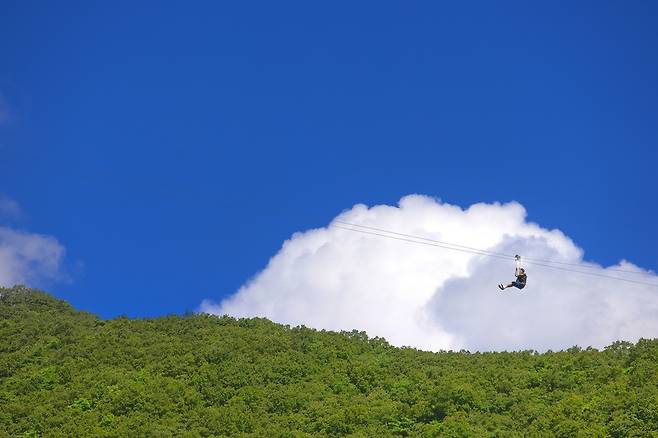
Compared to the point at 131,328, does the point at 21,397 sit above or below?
below

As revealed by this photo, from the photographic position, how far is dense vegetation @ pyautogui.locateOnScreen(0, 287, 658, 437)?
40.2 meters

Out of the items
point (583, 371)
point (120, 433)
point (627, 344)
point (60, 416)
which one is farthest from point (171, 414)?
point (627, 344)

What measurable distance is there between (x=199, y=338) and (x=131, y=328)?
6595 mm

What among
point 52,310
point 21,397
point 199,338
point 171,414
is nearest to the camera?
point 171,414

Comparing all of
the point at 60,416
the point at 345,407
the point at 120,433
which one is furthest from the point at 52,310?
the point at 345,407

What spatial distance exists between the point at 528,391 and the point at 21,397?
30.7m

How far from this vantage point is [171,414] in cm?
4638

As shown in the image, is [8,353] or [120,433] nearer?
[120,433]

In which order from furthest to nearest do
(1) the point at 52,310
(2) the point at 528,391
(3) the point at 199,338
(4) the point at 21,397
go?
(1) the point at 52,310 → (3) the point at 199,338 → (4) the point at 21,397 → (2) the point at 528,391

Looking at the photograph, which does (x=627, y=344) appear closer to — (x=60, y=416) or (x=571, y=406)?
(x=571, y=406)

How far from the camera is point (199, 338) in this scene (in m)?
57.1

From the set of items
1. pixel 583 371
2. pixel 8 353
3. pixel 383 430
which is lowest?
pixel 383 430

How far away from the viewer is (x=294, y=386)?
4856cm

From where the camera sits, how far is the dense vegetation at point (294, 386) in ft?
132
